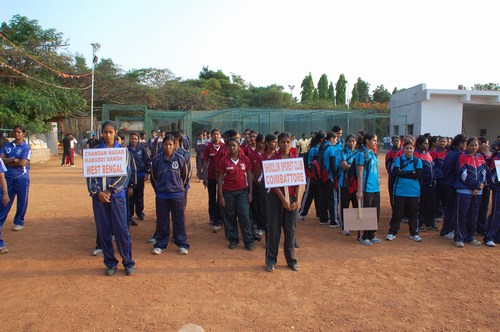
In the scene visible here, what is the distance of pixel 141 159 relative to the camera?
6.98 metres

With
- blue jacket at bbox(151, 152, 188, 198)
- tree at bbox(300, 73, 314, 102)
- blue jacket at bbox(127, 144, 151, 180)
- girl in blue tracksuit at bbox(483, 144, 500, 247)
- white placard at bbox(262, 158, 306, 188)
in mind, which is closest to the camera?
white placard at bbox(262, 158, 306, 188)

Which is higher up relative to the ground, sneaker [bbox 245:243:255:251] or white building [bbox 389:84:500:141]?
white building [bbox 389:84:500:141]

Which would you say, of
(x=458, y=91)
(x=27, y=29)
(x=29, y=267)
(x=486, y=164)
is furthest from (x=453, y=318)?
(x=27, y=29)

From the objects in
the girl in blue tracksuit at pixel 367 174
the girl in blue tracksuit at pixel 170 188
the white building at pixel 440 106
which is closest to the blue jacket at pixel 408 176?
the girl in blue tracksuit at pixel 367 174

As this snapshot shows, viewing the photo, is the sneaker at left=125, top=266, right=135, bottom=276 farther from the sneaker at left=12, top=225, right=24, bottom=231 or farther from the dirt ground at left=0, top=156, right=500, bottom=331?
the sneaker at left=12, top=225, right=24, bottom=231

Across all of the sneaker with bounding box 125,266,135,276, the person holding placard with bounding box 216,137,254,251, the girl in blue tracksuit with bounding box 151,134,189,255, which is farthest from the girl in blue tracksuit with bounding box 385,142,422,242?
the sneaker with bounding box 125,266,135,276

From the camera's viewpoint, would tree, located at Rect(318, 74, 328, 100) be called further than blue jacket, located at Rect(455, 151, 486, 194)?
Yes

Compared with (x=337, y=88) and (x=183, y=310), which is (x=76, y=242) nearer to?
(x=183, y=310)

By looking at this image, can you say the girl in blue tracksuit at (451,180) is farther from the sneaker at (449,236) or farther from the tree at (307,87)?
the tree at (307,87)

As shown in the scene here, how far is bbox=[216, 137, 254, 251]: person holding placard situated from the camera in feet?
18.7

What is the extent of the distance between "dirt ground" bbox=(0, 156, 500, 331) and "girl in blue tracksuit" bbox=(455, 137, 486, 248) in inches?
12.7

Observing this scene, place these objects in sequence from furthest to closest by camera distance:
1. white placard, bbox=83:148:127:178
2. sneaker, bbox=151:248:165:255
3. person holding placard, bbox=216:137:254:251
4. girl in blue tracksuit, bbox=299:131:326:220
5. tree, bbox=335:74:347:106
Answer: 1. tree, bbox=335:74:347:106
2. girl in blue tracksuit, bbox=299:131:326:220
3. person holding placard, bbox=216:137:254:251
4. sneaker, bbox=151:248:165:255
5. white placard, bbox=83:148:127:178

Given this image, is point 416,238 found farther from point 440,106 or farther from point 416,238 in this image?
point 440,106

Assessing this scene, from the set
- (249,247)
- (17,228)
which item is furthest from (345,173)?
(17,228)
